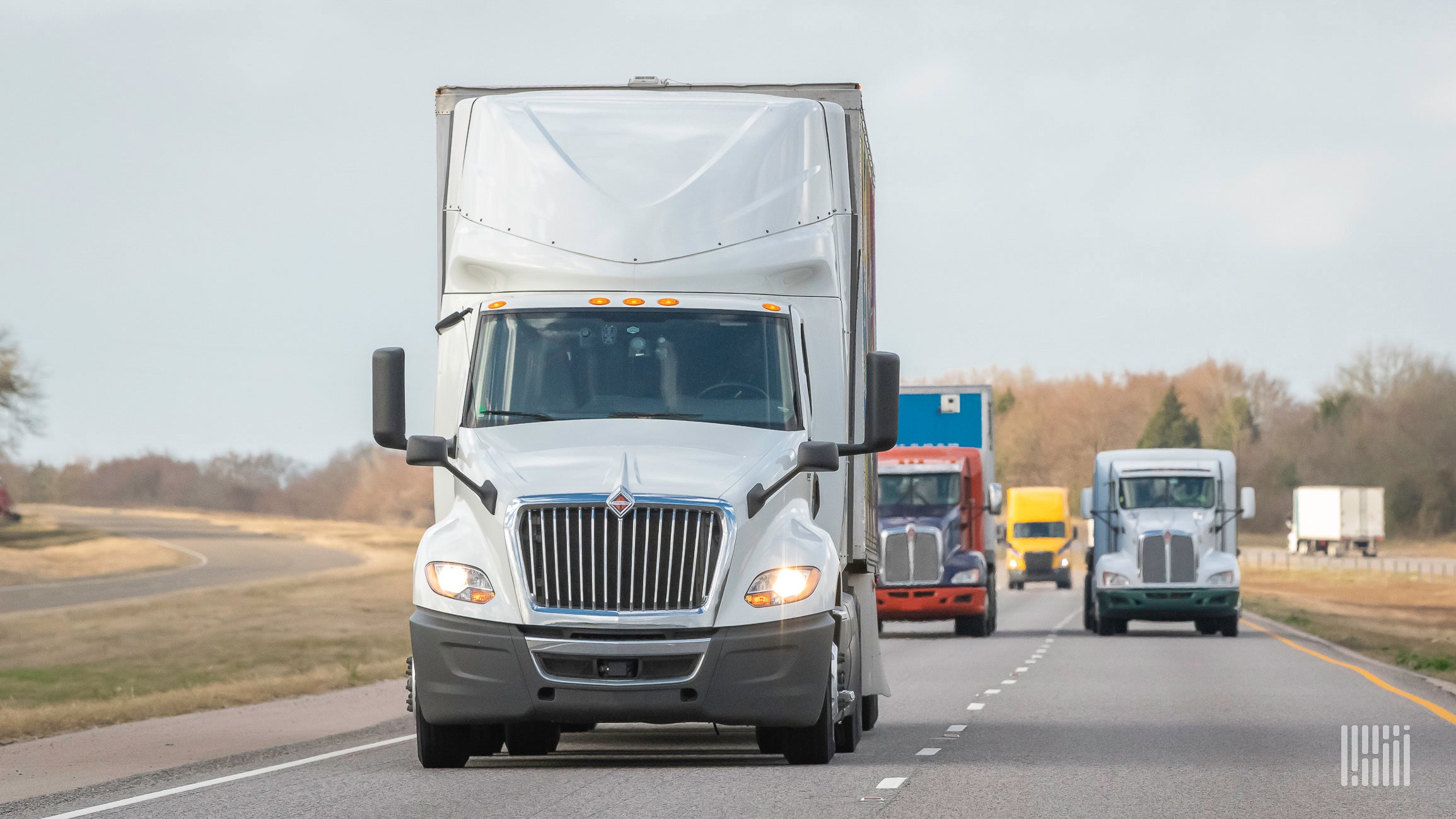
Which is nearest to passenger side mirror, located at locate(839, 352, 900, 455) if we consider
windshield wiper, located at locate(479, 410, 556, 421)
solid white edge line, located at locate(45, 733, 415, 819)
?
windshield wiper, located at locate(479, 410, 556, 421)

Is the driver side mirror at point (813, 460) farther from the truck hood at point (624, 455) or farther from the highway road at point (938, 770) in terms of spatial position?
the highway road at point (938, 770)

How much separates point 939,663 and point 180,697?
11.0 meters

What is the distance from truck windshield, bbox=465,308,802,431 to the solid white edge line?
273cm

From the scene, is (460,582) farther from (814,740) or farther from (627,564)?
(814,740)

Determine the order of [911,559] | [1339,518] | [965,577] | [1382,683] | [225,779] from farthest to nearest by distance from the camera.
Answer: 1. [1339,518]
2. [965,577]
3. [911,559]
4. [1382,683]
5. [225,779]

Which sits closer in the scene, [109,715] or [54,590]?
[109,715]

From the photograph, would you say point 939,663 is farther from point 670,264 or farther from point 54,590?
point 54,590

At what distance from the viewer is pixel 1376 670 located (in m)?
26.3

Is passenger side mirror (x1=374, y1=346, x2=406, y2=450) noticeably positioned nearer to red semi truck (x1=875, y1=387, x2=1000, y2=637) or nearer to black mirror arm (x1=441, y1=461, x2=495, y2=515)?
black mirror arm (x1=441, y1=461, x2=495, y2=515)

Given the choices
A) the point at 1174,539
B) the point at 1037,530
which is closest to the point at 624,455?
the point at 1174,539

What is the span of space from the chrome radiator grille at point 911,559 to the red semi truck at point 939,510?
0.04ft

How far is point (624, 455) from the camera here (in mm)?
12141

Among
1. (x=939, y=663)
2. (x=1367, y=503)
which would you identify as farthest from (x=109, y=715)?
(x=1367, y=503)

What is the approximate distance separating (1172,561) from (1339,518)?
74411mm
